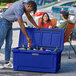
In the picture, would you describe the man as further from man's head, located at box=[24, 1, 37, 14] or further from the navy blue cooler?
the navy blue cooler

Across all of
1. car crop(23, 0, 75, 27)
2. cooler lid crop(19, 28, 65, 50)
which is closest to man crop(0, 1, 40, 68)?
cooler lid crop(19, 28, 65, 50)

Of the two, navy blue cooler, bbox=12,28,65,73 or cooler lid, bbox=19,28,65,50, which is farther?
cooler lid, bbox=19,28,65,50

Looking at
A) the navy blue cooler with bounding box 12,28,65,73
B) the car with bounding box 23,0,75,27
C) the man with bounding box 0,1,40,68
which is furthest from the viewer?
the car with bounding box 23,0,75,27

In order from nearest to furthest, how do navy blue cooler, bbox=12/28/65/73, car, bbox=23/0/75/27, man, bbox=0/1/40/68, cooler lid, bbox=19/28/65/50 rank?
1. navy blue cooler, bbox=12/28/65/73
2. man, bbox=0/1/40/68
3. cooler lid, bbox=19/28/65/50
4. car, bbox=23/0/75/27

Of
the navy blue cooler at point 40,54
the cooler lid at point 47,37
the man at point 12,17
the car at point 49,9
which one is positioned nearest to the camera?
the navy blue cooler at point 40,54

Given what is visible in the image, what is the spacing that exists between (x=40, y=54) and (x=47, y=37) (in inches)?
23.4

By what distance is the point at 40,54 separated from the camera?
668cm

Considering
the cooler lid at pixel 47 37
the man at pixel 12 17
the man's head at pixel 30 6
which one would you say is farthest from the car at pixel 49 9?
the man's head at pixel 30 6

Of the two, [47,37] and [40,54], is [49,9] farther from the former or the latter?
[40,54]

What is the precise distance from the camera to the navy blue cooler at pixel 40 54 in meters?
6.67

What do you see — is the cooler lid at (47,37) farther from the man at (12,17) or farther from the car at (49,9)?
the car at (49,9)

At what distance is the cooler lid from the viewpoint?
23.2 ft

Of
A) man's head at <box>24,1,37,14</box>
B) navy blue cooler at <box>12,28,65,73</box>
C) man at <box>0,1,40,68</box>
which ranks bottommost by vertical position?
navy blue cooler at <box>12,28,65,73</box>

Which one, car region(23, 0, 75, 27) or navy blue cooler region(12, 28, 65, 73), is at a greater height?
car region(23, 0, 75, 27)
